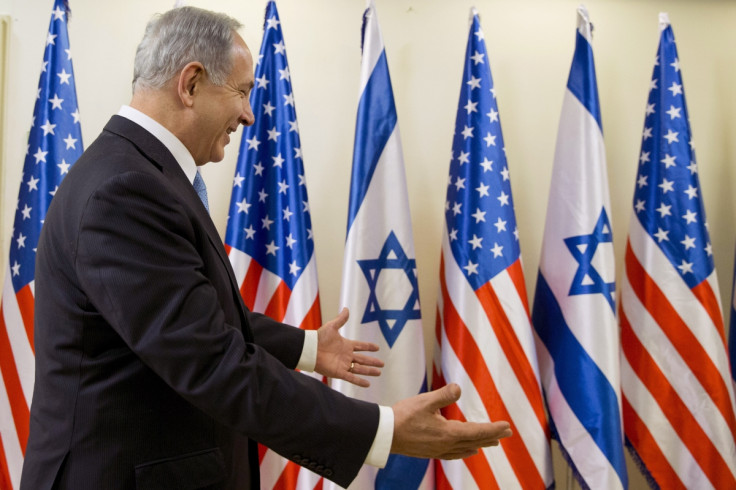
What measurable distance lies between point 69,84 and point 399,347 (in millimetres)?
1473

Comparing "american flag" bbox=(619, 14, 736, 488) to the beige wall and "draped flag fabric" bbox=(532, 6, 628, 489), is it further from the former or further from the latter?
the beige wall

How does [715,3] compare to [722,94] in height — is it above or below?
above

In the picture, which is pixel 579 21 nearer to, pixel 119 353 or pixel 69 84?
pixel 69 84

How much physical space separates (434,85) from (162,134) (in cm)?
175

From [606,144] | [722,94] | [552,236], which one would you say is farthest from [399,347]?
[722,94]

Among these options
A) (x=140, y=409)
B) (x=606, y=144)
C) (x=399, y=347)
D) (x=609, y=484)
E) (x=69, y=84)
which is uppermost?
(x=69, y=84)

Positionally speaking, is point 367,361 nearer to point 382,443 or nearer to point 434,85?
point 382,443

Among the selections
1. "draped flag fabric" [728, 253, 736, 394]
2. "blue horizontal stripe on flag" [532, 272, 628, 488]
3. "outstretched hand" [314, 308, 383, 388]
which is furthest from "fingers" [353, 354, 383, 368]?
"draped flag fabric" [728, 253, 736, 394]

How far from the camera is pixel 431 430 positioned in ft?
4.06

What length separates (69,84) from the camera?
2496 mm

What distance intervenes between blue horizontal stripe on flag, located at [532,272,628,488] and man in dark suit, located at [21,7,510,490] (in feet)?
4.35

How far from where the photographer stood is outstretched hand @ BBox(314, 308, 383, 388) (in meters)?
1.75

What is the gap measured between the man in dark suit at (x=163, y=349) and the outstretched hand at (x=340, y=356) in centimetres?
41

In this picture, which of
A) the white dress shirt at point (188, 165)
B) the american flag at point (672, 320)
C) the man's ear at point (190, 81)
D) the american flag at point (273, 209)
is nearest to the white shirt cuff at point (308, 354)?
the white dress shirt at point (188, 165)
